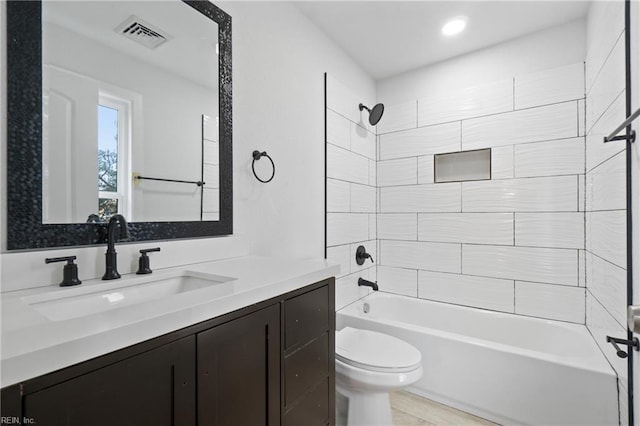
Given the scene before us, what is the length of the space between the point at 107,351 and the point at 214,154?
103 cm

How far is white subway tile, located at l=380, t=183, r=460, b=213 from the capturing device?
259 cm

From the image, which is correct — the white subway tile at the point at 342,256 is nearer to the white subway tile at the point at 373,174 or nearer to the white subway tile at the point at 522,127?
the white subway tile at the point at 373,174

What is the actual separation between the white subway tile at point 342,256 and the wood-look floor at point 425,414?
931mm

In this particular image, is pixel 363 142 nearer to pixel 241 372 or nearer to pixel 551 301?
pixel 551 301

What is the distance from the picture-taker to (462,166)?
2.57 metres

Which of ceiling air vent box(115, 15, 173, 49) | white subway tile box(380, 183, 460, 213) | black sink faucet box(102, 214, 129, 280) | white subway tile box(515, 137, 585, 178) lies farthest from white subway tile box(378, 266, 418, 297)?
ceiling air vent box(115, 15, 173, 49)

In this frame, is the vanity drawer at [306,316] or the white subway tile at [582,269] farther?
the white subway tile at [582,269]

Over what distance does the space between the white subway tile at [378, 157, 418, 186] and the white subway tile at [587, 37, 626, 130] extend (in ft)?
4.00

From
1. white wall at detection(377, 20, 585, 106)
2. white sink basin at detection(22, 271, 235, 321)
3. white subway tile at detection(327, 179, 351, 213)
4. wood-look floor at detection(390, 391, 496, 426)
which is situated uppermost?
white wall at detection(377, 20, 585, 106)

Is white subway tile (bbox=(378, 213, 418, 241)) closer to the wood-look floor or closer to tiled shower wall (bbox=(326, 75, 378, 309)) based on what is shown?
tiled shower wall (bbox=(326, 75, 378, 309))

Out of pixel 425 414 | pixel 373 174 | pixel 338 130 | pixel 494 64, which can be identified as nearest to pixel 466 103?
pixel 494 64

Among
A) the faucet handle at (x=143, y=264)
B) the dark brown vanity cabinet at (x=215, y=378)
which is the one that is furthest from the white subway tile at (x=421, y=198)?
the faucet handle at (x=143, y=264)

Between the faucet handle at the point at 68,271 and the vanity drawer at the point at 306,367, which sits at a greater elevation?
the faucet handle at the point at 68,271

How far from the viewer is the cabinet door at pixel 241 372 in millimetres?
754
